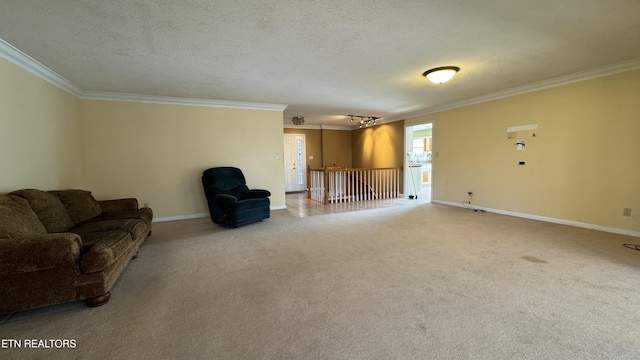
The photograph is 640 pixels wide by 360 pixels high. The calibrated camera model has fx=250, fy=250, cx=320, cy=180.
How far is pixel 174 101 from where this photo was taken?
15.6 ft

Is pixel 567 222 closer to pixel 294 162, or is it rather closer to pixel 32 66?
pixel 294 162

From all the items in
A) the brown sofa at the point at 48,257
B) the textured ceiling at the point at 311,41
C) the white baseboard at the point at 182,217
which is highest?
the textured ceiling at the point at 311,41

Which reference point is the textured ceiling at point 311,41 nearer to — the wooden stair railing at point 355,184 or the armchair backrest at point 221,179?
the armchair backrest at point 221,179

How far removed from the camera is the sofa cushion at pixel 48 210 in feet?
7.99

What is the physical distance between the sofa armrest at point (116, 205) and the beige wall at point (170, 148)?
1.02 meters

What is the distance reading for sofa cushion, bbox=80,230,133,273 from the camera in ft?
6.30

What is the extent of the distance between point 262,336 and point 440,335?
114 centimetres

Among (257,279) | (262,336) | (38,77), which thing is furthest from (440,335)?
(38,77)

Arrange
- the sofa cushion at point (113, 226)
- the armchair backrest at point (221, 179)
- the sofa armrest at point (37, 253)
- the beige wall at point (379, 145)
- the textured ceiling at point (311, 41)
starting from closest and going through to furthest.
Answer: the sofa armrest at point (37, 253), the textured ceiling at point (311, 41), the sofa cushion at point (113, 226), the armchair backrest at point (221, 179), the beige wall at point (379, 145)

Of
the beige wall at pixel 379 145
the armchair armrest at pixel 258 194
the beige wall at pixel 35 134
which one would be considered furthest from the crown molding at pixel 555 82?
the beige wall at pixel 35 134

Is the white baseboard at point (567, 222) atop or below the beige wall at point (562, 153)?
below

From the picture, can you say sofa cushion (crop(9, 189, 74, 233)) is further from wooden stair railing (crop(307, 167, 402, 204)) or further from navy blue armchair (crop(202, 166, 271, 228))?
wooden stair railing (crop(307, 167, 402, 204))

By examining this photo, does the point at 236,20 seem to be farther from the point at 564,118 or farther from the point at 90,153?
the point at 564,118

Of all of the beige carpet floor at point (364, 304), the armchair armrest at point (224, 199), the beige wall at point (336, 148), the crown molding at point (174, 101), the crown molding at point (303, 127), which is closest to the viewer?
the beige carpet floor at point (364, 304)
